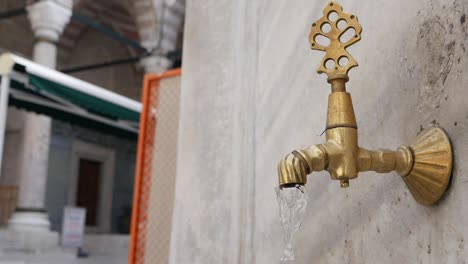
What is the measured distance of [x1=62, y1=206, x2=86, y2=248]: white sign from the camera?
326 inches

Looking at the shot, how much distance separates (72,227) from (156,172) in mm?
6136

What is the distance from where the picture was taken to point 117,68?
1420cm

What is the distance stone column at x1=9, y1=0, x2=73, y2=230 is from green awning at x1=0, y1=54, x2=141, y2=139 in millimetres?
3042

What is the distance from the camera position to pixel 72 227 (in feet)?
27.3

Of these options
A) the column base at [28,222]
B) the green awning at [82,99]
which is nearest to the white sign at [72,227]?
the column base at [28,222]

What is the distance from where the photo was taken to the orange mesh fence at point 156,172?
2.56 m

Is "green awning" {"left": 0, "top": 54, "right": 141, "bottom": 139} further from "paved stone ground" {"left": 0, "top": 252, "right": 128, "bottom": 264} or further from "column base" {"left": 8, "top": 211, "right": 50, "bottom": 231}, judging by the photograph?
"column base" {"left": 8, "top": 211, "right": 50, "bottom": 231}

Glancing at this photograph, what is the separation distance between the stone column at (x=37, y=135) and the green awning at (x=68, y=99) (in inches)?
120

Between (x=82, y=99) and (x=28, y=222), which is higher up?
(x=82, y=99)

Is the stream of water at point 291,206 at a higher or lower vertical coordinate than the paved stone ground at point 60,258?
higher

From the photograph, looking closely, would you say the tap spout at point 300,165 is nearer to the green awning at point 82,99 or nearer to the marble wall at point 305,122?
the marble wall at point 305,122

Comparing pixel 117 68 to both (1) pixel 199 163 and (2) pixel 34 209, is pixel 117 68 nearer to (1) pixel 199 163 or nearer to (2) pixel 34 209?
(2) pixel 34 209

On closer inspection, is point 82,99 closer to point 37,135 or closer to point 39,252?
point 39,252

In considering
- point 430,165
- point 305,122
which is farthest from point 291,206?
point 305,122
